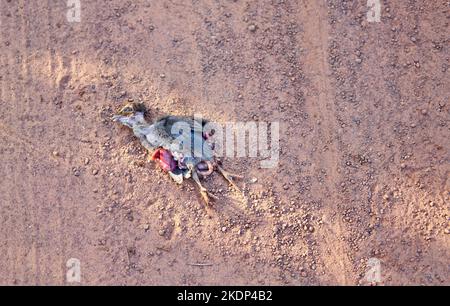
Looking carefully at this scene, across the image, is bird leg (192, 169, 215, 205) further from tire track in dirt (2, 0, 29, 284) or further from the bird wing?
tire track in dirt (2, 0, 29, 284)

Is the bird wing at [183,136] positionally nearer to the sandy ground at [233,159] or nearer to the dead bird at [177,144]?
the dead bird at [177,144]

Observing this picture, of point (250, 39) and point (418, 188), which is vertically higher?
point (250, 39)

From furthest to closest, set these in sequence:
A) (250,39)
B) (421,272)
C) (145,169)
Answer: (250,39), (145,169), (421,272)

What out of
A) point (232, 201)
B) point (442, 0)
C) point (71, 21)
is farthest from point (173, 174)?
point (442, 0)

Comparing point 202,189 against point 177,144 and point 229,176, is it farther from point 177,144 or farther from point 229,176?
point 177,144

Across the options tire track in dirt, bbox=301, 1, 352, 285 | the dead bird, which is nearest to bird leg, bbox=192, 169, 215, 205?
the dead bird

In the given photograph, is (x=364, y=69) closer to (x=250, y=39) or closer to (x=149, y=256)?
(x=250, y=39)

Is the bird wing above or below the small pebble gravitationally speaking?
below

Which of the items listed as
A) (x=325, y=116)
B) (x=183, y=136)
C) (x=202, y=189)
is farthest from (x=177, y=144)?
(x=325, y=116)
